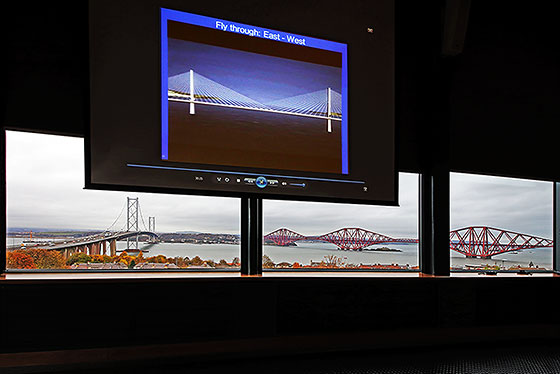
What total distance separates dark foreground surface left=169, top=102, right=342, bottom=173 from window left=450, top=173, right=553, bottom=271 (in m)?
1.16

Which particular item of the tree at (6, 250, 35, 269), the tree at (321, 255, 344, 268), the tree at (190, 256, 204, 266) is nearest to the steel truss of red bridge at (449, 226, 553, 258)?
the tree at (321, 255, 344, 268)

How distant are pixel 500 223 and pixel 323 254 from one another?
4.63ft

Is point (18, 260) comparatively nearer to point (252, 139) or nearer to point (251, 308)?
point (251, 308)

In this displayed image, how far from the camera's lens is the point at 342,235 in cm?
282

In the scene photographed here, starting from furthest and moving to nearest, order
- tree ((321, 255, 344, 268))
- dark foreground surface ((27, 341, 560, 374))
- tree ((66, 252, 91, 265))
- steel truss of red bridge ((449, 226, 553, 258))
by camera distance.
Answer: steel truss of red bridge ((449, 226, 553, 258))
tree ((321, 255, 344, 268))
tree ((66, 252, 91, 265))
dark foreground surface ((27, 341, 560, 374))

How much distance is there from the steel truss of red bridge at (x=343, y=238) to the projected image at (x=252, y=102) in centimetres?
42

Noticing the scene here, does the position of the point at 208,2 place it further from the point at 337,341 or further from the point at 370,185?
the point at 337,341

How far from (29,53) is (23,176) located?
557mm

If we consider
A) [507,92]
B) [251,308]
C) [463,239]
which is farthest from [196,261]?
[507,92]

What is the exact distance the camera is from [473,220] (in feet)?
10.7

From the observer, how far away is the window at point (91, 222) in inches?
86.4

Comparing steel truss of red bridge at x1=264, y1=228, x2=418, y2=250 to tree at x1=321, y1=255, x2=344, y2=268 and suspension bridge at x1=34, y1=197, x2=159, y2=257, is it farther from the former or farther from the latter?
suspension bridge at x1=34, y1=197, x2=159, y2=257

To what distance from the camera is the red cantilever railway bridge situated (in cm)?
267

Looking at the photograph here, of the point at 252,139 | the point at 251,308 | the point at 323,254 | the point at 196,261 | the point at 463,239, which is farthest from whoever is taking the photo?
the point at 463,239
